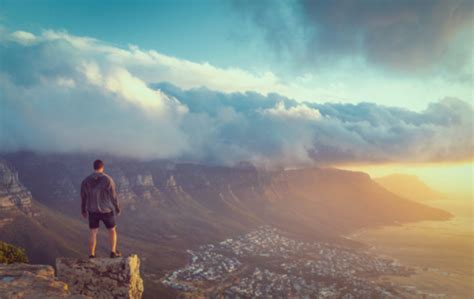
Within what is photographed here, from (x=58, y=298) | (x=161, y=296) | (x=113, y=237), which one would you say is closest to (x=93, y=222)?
(x=113, y=237)

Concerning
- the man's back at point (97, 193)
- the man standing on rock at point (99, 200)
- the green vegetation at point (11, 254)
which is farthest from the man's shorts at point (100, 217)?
the green vegetation at point (11, 254)

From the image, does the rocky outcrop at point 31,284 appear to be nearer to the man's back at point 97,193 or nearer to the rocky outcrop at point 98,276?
the rocky outcrop at point 98,276

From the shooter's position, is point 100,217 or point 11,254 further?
point 11,254

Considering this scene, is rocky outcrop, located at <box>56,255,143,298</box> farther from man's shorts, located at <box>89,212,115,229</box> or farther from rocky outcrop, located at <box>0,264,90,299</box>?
man's shorts, located at <box>89,212,115,229</box>

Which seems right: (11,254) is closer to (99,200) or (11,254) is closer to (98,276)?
(98,276)

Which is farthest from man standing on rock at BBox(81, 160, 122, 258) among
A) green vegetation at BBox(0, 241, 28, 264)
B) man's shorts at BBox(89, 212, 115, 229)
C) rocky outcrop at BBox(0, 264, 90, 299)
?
green vegetation at BBox(0, 241, 28, 264)

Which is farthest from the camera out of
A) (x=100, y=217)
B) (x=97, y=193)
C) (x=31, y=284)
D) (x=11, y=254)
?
(x=11, y=254)

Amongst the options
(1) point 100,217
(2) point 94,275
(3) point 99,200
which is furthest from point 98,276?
(3) point 99,200
